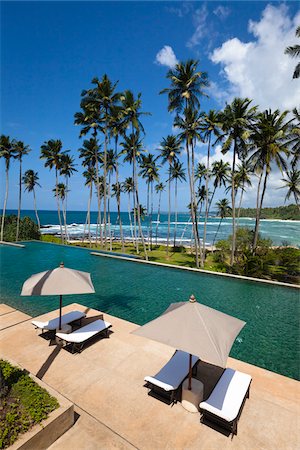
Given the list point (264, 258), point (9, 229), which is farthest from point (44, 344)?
point (9, 229)

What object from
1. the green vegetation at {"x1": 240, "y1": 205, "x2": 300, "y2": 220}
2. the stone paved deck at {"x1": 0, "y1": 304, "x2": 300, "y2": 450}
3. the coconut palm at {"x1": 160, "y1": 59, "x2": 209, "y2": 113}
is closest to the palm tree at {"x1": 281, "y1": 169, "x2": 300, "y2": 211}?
the coconut palm at {"x1": 160, "y1": 59, "x2": 209, "y2": 113}

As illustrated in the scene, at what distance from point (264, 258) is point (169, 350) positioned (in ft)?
43.5

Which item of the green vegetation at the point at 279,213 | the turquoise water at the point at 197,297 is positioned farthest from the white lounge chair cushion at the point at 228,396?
the green vegetation at the point at 279,213

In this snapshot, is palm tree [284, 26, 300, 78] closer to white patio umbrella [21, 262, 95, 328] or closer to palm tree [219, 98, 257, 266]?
palm tree [219, 98, 257, 266]

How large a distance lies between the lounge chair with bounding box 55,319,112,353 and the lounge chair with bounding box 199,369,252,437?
3.56 meters

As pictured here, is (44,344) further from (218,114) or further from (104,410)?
(218,114)

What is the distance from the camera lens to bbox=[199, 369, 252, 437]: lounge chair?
160 inches

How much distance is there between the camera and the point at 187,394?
4.74m

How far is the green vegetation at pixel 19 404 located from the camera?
3.45 meters

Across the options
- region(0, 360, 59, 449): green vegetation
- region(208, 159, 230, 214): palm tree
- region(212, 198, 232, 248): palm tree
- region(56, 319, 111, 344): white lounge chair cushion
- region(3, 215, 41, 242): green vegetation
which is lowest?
region(56, 319, 111, 344): white lounge chair cushion

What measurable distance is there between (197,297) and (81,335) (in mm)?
7393

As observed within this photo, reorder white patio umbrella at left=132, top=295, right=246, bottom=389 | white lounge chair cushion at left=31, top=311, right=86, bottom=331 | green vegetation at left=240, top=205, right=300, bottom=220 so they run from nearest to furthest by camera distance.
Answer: white patio umbrella at left=132, top=295, right=246, bottom=389
white lounge chair cushion at left=31, top=311, right=86, bottom=331
green vegetation at left=240, top=205, right=300, bottom=220

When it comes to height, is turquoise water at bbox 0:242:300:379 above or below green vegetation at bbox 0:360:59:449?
below

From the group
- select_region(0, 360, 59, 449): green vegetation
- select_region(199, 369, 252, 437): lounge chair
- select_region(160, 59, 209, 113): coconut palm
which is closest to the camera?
select_region(0, 360, 59, 449): green vegetation
